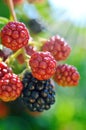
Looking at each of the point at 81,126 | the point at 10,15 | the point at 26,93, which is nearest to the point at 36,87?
the point at 26,93

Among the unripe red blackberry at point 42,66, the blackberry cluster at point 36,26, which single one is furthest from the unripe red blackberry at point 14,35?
the blackberry cluster at point 36,26

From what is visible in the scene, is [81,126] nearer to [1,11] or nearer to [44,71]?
[1,11]

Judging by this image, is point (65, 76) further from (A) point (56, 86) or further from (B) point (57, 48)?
(A) point (56, 86)

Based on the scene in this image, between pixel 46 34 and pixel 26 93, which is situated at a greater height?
pixel 46 34

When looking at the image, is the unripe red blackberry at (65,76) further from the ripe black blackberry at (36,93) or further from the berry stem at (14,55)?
the berry stem at (14,55)

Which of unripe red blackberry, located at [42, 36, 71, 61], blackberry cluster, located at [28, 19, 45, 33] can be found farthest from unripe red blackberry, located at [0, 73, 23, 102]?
blackberry cluster, located at [28, 19, 45, 33]
